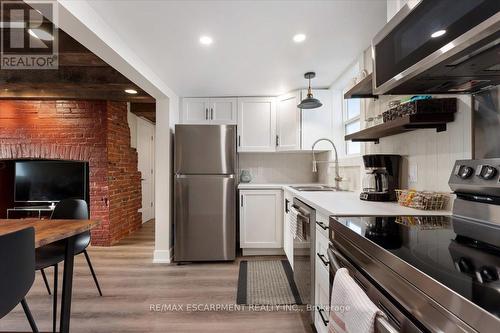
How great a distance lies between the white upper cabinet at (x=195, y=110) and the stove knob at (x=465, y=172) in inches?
119

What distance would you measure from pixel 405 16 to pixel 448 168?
807 mm

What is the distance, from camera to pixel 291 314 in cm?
197

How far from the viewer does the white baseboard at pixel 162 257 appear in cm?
309

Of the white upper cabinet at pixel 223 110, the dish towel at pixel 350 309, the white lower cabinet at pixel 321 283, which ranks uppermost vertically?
the white upper cabinet at pixel 223 110

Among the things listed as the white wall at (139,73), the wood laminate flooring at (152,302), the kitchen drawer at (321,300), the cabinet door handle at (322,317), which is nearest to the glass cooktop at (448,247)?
the kitchen drawer at (321,300)

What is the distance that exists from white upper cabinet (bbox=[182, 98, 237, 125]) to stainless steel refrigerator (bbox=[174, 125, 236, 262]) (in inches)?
17.9

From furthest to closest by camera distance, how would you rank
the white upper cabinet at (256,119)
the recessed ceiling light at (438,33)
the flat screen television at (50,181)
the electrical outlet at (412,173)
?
the flat screen television at (50,181) → the white upper cabinet at (256,119) → the electrical outlet at (412,173) → the recessed ceiling light at (438,33)

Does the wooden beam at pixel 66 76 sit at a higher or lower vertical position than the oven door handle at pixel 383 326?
higher

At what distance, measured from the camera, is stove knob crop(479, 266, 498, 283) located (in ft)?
1.63

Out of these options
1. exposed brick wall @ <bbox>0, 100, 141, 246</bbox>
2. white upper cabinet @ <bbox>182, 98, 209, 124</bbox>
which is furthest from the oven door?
exposed brick wall @ <bbox>0, 100, 141, 246</bbox>

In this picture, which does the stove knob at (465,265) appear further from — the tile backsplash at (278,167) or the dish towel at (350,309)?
the tile backsplash at (278,167)

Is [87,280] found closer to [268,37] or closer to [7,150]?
[7,150]

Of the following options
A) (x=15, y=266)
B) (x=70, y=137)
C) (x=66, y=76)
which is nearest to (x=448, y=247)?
(x=15, y=266)

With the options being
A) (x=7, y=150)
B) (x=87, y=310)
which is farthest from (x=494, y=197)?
(x=7, y=150)
